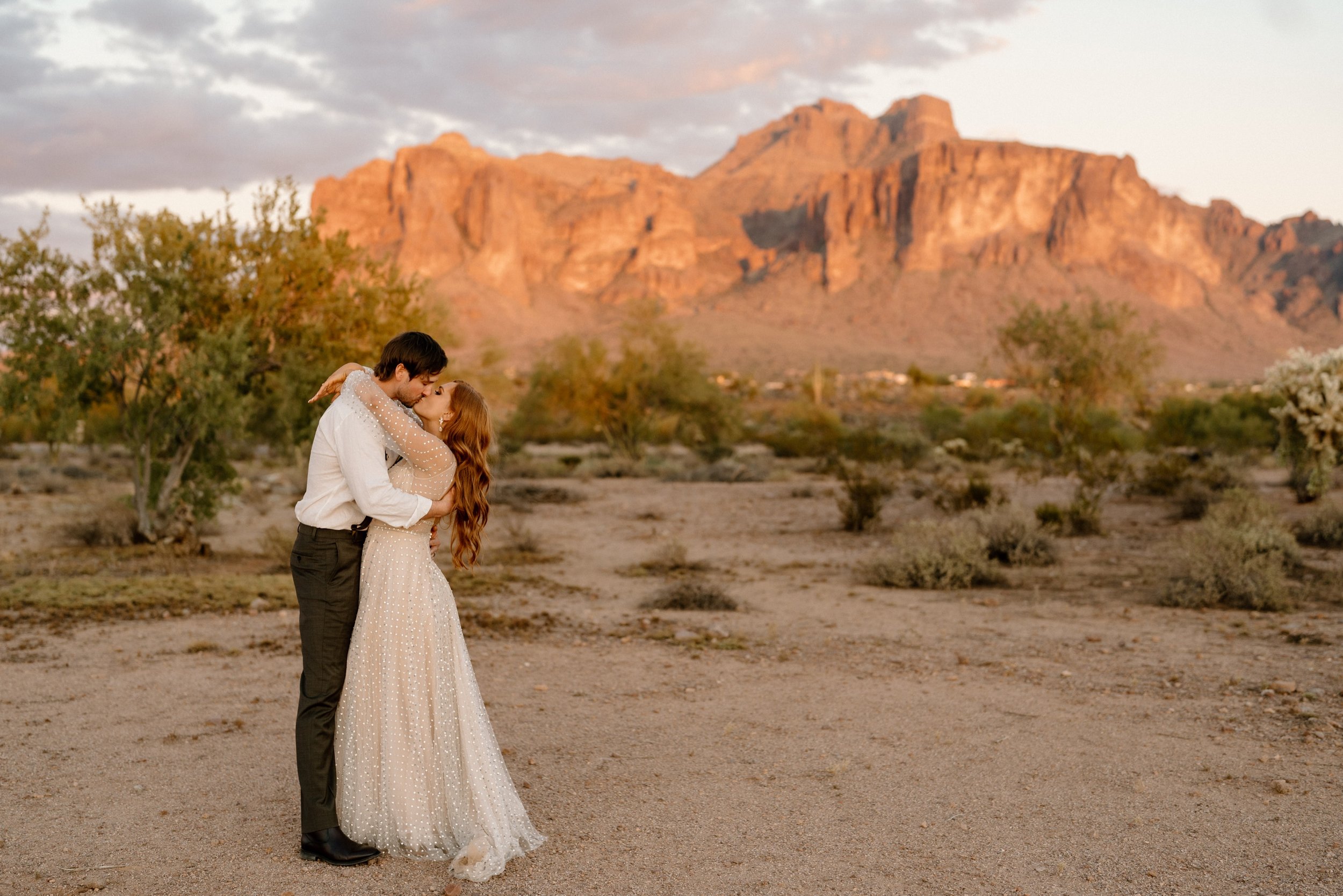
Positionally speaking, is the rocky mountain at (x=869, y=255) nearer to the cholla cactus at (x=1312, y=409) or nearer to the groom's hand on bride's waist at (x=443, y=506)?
the cholla cactus at (x=1312, y=409)

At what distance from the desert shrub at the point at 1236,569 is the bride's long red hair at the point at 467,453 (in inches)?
336

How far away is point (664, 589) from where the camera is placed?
10859 millimetres

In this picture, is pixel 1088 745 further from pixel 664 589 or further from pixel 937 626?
pixel 664 589

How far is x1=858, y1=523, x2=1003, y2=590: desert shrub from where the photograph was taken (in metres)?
11.8

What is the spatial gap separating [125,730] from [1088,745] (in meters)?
5.77

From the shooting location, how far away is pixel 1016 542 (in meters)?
13.3

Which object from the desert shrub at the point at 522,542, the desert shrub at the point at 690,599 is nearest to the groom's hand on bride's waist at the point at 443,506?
the desert shrub at the point at 690,599

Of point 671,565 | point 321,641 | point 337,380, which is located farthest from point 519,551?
point 321,641

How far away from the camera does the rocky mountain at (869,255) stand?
362 ft

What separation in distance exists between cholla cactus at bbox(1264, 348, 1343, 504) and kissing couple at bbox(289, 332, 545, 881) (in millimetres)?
14287

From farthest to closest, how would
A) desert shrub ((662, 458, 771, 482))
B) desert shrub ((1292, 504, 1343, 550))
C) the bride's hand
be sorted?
desert shrub ((662, 458, 771, 482)), desert shrub ((1292, 504, 1343, 550)), the bride's hand

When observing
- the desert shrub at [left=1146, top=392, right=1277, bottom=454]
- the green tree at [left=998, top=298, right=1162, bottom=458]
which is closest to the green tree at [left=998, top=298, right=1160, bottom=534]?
the green tree at [left=998, top=298, right=1162, bottom=458]

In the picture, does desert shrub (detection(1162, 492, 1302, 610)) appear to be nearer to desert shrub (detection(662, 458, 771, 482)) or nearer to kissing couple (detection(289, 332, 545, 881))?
kissing couple (detection(289, 332, 545, 881))

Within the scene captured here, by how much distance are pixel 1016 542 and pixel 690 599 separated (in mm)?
5262
